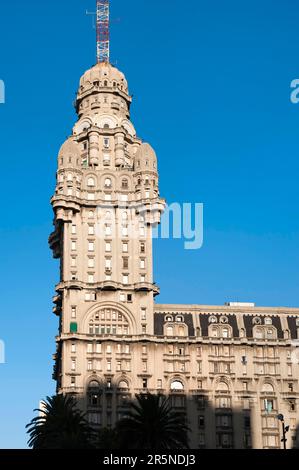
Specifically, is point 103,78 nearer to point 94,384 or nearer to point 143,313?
point 143,313

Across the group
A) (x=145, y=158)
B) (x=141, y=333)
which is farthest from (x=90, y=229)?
(x=141, y=333)

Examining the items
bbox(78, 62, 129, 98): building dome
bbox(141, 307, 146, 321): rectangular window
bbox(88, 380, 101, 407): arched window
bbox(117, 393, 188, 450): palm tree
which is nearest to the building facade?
bbox(88, 380, 101, 407): arched window

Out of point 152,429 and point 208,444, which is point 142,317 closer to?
point 208,444

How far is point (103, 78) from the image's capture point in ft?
630

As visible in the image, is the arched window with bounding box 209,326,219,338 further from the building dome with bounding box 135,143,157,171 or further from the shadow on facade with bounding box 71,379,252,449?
the building dome with bounding box 135,143,157,171

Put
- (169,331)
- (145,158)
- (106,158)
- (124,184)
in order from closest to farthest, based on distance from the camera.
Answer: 1. (169,331)
2. (124,184)
3. (145,158)
4. (106,158)

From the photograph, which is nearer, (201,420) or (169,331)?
(201,420)

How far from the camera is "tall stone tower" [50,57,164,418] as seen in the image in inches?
6442

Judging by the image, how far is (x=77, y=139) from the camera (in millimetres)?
185125

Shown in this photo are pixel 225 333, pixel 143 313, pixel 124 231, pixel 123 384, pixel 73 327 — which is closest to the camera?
pixel 123 384

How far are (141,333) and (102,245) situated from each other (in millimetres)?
18425
